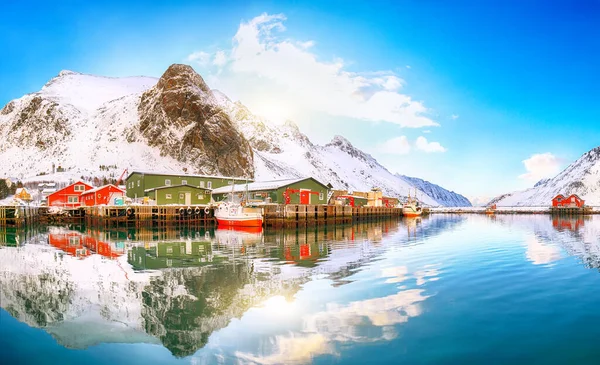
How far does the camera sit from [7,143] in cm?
14800

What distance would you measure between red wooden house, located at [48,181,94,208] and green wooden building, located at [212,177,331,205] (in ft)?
98.5

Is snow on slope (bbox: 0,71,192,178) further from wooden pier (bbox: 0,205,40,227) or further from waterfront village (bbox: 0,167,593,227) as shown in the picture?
wooden pier (bbox: 0,205,40,227)

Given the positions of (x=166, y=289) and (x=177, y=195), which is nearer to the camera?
(x=166, y=289)

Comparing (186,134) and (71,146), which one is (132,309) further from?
(71,146)

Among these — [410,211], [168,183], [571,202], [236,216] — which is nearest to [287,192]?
[236,216]

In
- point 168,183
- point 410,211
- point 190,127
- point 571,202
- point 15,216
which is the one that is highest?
point 190,127

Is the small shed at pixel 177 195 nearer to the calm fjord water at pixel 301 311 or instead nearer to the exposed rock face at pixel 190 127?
the calm fjord water at pixel 301 311

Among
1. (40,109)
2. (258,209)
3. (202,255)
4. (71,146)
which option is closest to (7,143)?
(40,109)

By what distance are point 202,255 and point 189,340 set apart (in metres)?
15.7

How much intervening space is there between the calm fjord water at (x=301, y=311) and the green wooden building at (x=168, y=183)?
50252mm

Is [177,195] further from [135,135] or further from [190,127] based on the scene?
[135,135]

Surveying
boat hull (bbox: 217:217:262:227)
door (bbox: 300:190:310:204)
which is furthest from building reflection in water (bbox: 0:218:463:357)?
door (bbox: 300:190:310:204)

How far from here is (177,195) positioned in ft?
233

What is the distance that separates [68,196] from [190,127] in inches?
2465
